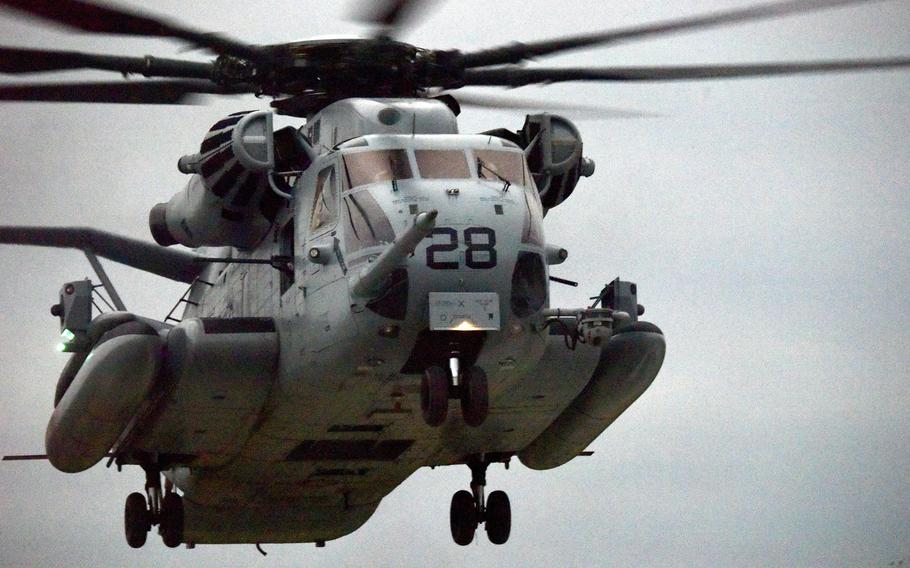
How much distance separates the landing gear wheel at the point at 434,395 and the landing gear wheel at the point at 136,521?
5874 millimetres

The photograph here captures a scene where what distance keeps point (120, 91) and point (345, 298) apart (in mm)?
3542

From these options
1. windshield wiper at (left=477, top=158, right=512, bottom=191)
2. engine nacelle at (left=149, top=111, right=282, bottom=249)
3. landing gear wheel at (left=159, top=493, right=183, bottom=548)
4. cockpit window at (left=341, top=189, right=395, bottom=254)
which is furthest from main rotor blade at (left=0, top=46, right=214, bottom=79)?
landing gear wheel at (left=159, top=493, right=183, bottom=548)

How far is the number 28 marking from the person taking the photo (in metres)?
19.9

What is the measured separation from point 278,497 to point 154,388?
3652 mm

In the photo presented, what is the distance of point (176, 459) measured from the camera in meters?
23.7

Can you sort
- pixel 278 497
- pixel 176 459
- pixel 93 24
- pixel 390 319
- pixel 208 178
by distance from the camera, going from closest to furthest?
pixel 93 24 → pixel 390 319 → pixel 208 178 → pixel 176 459 → pixel 278 497

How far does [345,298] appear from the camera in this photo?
2042 centimetres

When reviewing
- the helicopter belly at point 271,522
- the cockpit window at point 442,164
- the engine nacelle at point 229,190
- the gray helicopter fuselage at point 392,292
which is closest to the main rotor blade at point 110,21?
the engine nacelle at point 229,190

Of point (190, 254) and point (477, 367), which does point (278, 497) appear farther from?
point (477, 367)

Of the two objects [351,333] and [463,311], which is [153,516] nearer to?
[351,333]

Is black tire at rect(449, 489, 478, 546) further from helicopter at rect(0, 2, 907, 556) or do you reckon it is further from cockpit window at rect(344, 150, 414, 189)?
cockpit window at rect(344, 150, 414, 189)

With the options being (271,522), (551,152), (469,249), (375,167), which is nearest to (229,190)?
(375,167)

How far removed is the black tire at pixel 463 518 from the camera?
84.0 feet

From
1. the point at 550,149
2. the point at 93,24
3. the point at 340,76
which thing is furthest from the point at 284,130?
the point at 93,24
